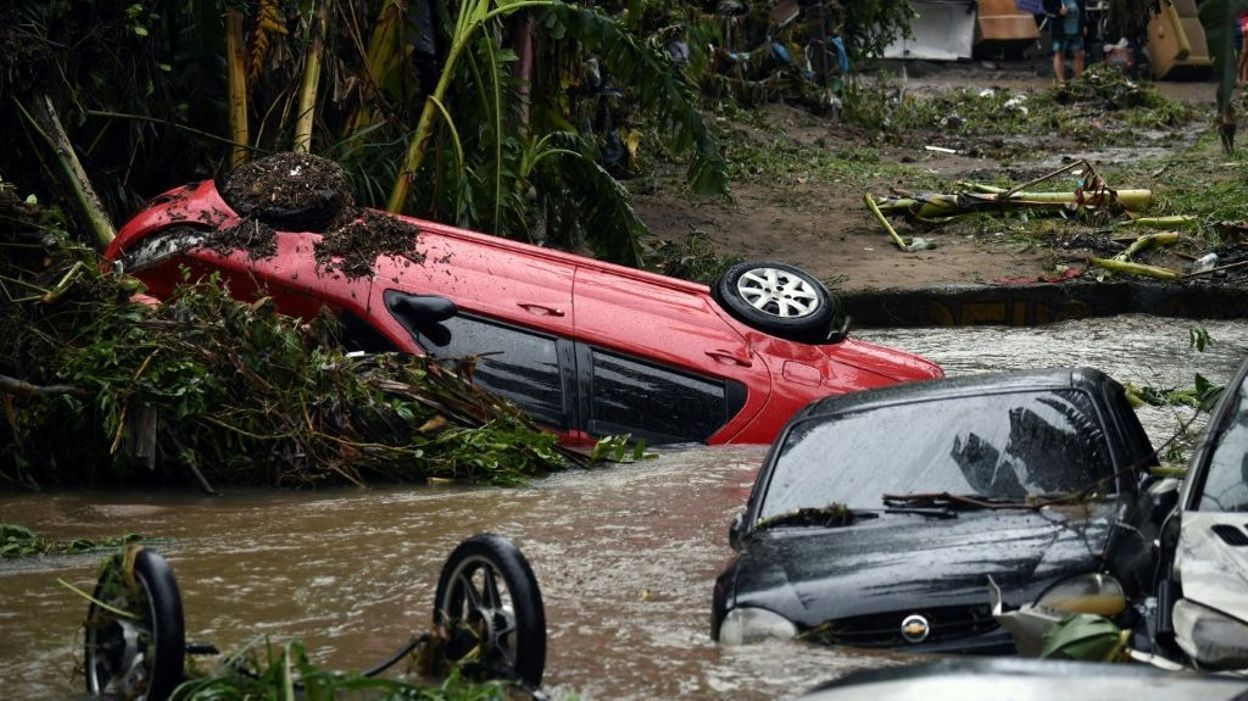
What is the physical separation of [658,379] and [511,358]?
2.28 ft

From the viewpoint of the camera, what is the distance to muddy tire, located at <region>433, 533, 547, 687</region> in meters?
4.42

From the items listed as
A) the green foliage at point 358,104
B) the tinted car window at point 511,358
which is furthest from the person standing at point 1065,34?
the tinted car window at point 511,358

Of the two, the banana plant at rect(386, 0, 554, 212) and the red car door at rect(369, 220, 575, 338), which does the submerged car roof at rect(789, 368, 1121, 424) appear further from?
the banana plant at rect(386, 0, 554, 212)

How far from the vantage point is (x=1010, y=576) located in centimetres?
515

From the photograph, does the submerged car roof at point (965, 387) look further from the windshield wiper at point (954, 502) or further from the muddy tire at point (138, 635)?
the muddy tire at point (138, 635)

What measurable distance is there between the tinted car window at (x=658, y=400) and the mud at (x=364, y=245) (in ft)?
3.54

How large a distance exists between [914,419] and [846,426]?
247mm

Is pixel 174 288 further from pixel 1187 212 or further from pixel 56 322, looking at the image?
pixel 1187 212

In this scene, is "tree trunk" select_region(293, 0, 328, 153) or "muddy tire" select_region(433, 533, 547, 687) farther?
"tree trunk" select_region(293, 0, 328, 153)

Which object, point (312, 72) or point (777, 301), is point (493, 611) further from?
point (312, 72)

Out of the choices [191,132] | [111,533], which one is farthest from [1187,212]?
[111,533]

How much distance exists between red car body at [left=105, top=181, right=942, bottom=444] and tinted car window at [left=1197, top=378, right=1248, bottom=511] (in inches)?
126

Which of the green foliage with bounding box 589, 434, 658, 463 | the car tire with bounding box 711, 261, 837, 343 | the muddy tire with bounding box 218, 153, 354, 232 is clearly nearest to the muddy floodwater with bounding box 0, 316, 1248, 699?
the green foliage with bounding box 589, 434, 658, 463

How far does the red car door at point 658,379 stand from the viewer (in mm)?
8312
